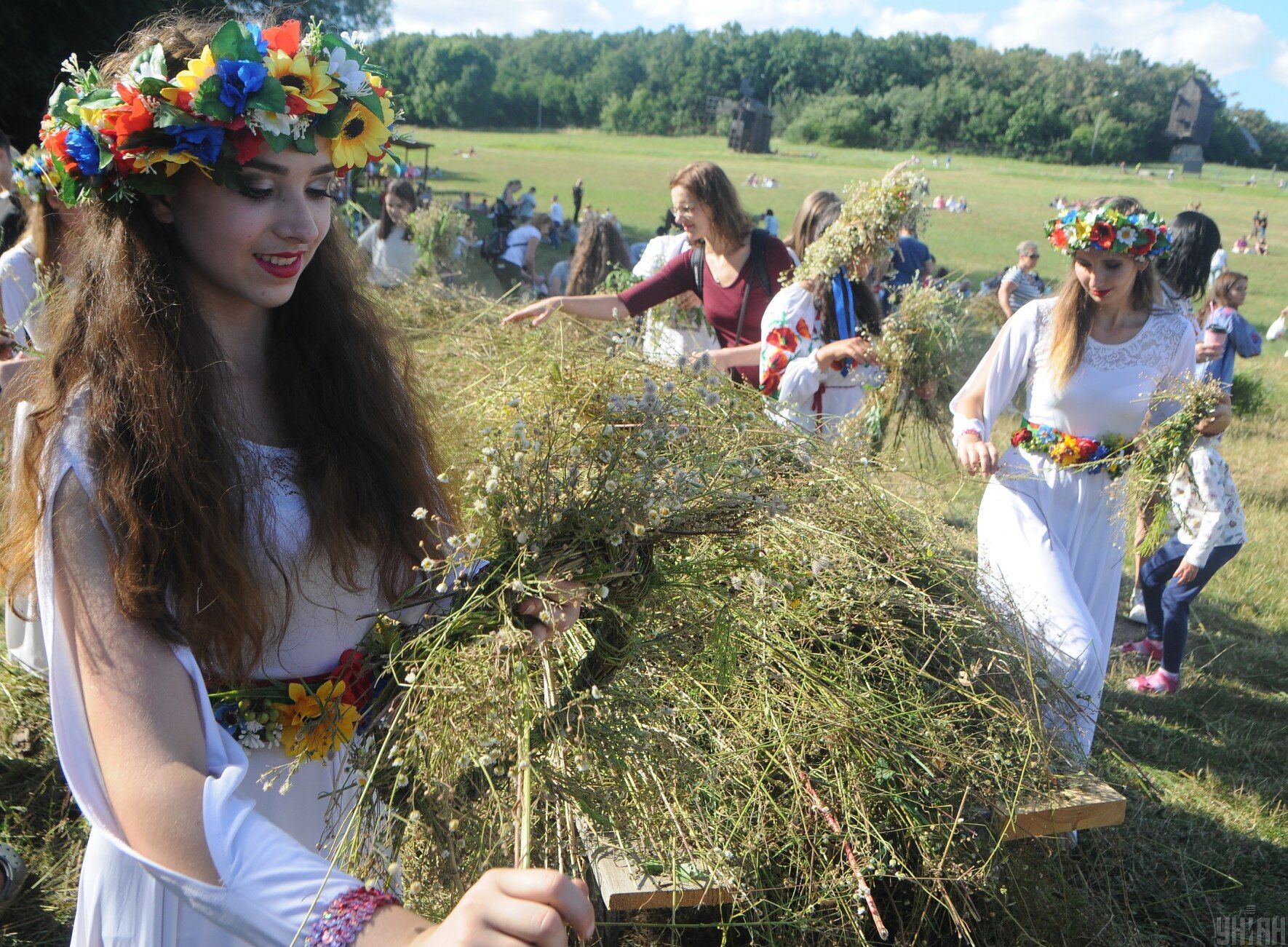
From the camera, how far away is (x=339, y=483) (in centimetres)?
154

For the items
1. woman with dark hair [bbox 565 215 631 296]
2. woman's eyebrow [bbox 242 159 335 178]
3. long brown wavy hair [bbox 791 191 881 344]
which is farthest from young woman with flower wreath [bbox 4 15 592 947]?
woman with dark hair [bbox 565 215 631 296]

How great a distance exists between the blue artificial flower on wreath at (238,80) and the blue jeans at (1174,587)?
3.91m

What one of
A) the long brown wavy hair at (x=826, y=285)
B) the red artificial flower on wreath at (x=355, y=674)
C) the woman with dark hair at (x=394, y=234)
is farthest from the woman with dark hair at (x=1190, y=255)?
the woman with dark hair at (x=394, y=234)

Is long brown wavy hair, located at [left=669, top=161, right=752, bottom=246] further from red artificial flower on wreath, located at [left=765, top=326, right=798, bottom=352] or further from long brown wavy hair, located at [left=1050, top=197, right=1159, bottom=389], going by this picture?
long brown wavy hair, located at [left=1050, top=197, right=1159, bottom=389]

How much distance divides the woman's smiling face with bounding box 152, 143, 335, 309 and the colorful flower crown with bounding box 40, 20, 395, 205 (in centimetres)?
3

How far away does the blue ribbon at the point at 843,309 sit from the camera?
4.33 meters

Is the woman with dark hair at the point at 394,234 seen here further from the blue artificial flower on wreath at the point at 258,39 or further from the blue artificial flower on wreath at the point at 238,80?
the blue artificial flower on wreath at the point at 238,80

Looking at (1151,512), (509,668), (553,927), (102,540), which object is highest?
(102,540)

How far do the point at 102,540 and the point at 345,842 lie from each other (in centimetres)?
52

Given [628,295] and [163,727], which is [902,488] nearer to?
[628,295]

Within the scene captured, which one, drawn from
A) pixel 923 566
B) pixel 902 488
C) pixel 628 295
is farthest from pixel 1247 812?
pixel 628 295

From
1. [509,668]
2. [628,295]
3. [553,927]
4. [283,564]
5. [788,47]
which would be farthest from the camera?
[788,47]

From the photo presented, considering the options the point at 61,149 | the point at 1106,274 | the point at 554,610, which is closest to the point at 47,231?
the point at 61,149

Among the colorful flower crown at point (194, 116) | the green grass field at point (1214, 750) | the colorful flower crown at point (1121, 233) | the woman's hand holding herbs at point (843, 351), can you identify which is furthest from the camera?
the woman's hand holding herbs at point (843, 351)
